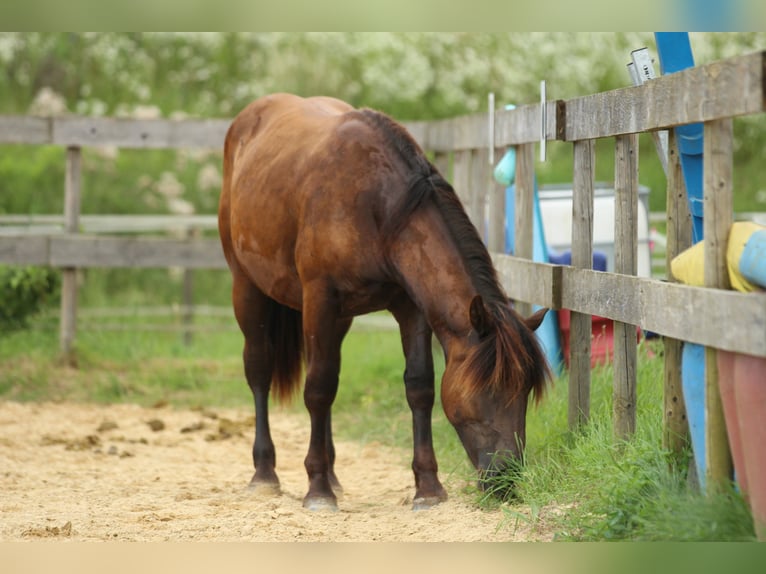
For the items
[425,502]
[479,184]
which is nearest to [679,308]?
[425,502]

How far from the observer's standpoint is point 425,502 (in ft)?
15.5

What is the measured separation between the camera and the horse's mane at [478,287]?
13.8ft

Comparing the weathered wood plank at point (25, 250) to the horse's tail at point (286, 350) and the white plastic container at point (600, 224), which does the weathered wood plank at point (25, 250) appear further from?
the white plastic container at point (600, 224)

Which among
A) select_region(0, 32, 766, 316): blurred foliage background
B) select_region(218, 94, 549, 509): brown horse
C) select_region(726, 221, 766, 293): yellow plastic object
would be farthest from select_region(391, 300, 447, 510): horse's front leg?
select_region(0, 32, 766, 316): blurred foliage background

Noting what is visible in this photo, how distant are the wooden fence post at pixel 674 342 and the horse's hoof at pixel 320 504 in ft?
5.36

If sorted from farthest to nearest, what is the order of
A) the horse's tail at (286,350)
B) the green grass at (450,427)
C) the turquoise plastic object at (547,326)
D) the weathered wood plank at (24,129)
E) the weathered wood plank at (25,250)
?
the weathered wood plank at (24,129), the weathered wood plank at (25,250), the turquoise plastic object at (547,326), the horse's tail at (286,350), the green grass at (450,427)

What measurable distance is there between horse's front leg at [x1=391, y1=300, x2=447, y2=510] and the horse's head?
570mm

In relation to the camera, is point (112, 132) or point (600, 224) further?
point (112, 132)

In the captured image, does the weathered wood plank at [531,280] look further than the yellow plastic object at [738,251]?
Yes

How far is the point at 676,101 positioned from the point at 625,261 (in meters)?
0.90

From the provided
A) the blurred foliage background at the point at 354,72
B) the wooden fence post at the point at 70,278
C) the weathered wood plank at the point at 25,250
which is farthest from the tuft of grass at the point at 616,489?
the blurred foliage background at the point at 354,72

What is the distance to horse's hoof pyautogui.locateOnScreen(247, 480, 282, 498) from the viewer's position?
17.2 feet

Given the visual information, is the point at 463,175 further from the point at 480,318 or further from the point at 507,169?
the point at 480,318

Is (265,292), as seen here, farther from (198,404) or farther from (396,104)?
(396,104)
